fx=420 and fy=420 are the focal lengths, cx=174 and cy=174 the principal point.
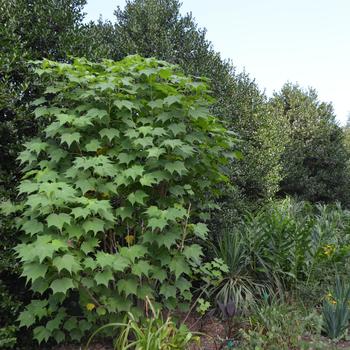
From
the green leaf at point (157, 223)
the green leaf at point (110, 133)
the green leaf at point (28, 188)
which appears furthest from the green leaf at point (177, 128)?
the green leaf at point (28, 188)

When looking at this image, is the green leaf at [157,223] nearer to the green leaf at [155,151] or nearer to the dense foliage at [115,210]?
the dense foliage at [115,210]

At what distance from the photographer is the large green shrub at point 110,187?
3.29m

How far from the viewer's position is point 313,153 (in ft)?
36.9

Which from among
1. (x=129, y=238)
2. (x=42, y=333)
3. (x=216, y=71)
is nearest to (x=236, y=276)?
(x=129, y=238)

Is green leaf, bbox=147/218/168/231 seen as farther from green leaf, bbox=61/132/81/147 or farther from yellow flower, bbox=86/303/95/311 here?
green leaf, bbox=61/132/81/147

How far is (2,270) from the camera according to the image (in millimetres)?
3580

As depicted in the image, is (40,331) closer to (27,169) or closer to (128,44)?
(27,169)

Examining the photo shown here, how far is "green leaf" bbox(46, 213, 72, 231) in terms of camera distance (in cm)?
311

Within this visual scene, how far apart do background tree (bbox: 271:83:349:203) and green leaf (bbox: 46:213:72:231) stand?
827 cm

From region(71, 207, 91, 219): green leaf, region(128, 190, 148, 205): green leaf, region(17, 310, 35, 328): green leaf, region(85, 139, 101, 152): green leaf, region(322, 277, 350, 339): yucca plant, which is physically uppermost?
region(85, 139, 101, 152): green leaf

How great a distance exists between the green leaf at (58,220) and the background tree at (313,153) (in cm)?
827

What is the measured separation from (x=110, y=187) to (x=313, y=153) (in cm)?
887

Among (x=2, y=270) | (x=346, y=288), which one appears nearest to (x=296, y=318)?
(x=346, y=288)

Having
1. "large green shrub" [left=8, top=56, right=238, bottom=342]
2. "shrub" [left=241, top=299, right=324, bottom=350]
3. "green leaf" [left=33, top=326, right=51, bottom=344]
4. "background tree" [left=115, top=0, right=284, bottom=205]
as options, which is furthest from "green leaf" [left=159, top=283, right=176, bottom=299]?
"background tree" [left=115, top=0, right=284, bottom=205]
